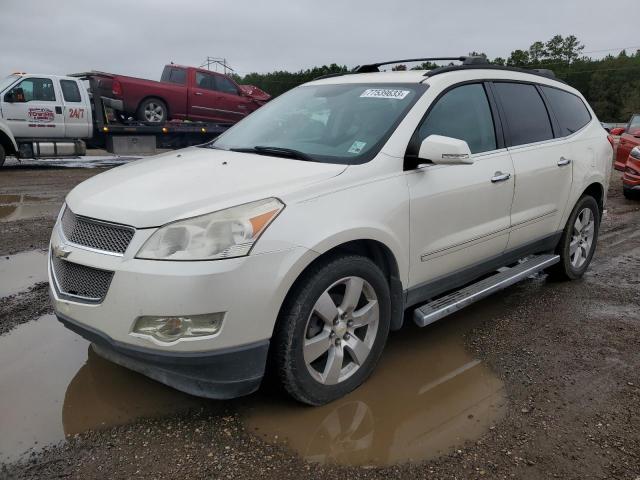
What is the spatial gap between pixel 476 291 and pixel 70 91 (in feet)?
41.2

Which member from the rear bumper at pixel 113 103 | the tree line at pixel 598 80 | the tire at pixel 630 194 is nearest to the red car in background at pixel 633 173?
the tire at pixel 630 194

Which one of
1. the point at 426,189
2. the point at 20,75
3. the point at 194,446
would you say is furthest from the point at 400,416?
the point at 20,75

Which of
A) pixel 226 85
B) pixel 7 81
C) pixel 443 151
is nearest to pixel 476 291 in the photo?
pixel 443 151

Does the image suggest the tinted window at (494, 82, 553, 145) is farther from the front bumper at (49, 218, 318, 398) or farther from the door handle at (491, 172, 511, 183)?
the front bumper at (49, 218, 318, 398)

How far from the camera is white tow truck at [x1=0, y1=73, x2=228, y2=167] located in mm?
12469

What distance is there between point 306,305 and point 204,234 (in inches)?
23.3

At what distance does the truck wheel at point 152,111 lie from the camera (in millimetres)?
14742

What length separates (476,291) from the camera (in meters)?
3.74

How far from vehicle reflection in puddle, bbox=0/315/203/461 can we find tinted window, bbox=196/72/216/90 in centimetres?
1322

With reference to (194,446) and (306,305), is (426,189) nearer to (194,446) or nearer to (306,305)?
(306,305)

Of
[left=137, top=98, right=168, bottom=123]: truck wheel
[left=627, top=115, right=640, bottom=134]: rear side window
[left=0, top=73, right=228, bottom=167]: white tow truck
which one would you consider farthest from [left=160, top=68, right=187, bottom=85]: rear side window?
[left=627, top=115, right=640, bottom=134]: rear side window

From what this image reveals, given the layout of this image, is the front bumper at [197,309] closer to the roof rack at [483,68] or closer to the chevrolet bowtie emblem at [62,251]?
the chevrolet bowtie emblem at [62,251]

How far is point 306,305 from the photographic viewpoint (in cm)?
263

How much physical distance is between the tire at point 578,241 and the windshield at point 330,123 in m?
2.19
